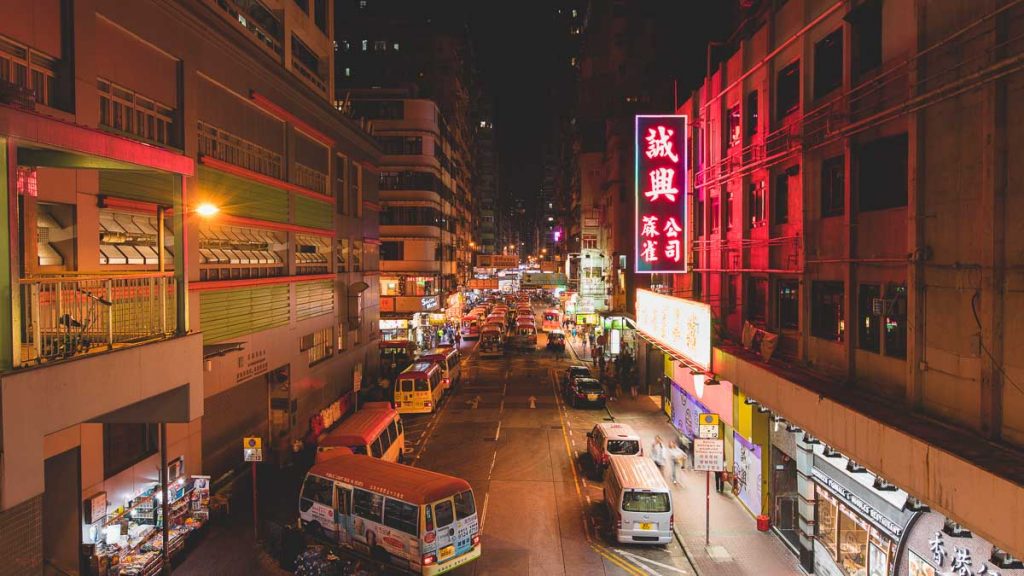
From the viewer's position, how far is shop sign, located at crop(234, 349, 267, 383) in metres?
18.5

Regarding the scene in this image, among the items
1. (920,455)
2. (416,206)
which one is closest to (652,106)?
(416,206)

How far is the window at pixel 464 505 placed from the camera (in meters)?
13.4

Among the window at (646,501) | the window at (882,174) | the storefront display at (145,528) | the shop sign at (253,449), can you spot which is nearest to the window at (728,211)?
the window at (882,174)

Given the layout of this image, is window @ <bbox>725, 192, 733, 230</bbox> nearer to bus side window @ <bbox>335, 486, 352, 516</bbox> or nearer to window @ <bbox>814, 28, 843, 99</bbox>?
window @ <bbox>814, 28, 843, 99</bbox>

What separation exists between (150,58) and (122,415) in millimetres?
9417

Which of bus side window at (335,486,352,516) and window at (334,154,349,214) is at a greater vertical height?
window at (334,154,349,214)

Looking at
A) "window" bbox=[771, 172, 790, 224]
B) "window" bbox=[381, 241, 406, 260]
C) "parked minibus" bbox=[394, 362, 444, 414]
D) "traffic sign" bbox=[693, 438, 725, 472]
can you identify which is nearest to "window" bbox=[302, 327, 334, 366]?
"parked minibus" bbox=[394, 362, 444, 414]

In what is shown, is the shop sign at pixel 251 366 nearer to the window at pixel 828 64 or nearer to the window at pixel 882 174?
the window at pixel 882 174

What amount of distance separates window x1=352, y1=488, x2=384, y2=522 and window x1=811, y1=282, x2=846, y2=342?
11260mm

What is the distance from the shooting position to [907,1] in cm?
991

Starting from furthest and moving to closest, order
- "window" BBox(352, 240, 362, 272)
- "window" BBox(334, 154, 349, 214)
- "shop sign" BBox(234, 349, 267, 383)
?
"window" BBox(352, 240, 362, 272) → "window" BBox(334, 154, 349, 214) → "shop sign" BBox(234, 349, 267, 383)

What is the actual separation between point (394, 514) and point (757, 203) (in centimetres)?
1351

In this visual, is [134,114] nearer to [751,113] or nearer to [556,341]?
[751,113]

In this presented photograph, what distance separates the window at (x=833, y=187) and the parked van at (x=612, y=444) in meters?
10.2
